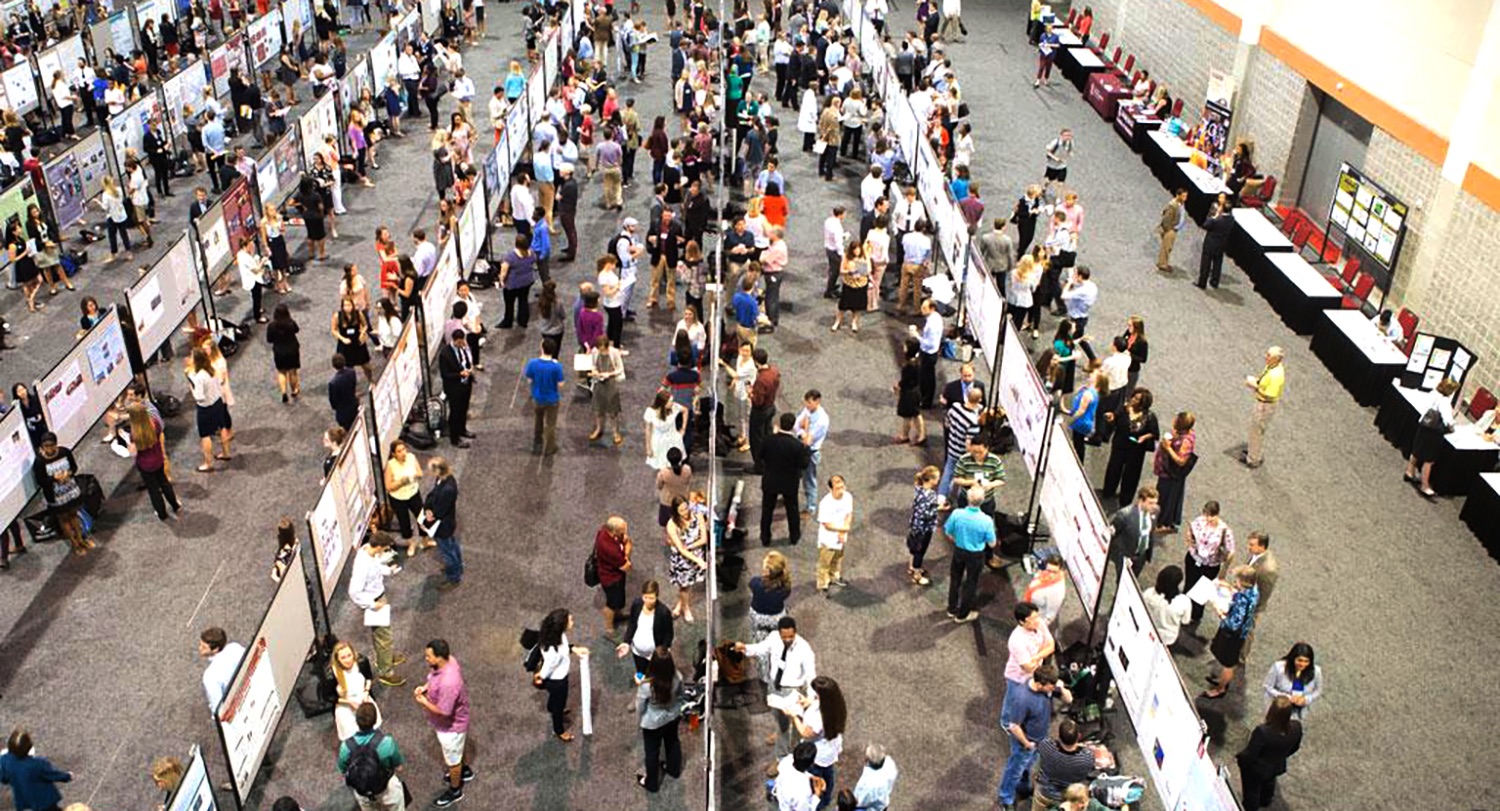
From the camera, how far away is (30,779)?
31.7ft

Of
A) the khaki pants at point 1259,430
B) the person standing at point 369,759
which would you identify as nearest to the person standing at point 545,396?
the person standing at point 369,759

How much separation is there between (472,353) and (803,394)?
14.4 feet

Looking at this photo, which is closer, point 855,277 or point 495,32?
point 855,277

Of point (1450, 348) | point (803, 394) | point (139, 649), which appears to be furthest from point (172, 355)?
point (1450, 348)

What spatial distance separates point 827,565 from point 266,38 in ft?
74.5

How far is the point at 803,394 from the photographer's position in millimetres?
16859

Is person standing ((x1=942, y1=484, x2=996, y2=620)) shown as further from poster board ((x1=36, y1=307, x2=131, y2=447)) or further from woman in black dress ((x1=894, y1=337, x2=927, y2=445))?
poster board ((x1=36, y1=307, x2=131, y2=447))

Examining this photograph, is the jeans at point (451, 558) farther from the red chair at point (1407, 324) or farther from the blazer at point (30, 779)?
the red chair at point (1407, 324)

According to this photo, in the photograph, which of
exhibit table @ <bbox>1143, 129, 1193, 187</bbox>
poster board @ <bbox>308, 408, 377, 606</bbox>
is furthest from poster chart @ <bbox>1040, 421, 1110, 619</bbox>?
exhibit table @ <bbox>1143, 129, 1193, 187</bbox>

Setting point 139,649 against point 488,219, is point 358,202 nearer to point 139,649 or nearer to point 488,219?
point 488,219

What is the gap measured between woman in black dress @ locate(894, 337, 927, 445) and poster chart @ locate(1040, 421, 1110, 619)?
9.07 feet

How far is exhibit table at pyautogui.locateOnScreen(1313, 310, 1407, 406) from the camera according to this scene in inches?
658

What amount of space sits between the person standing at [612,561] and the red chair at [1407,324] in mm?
11824

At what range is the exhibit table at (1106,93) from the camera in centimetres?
2822
